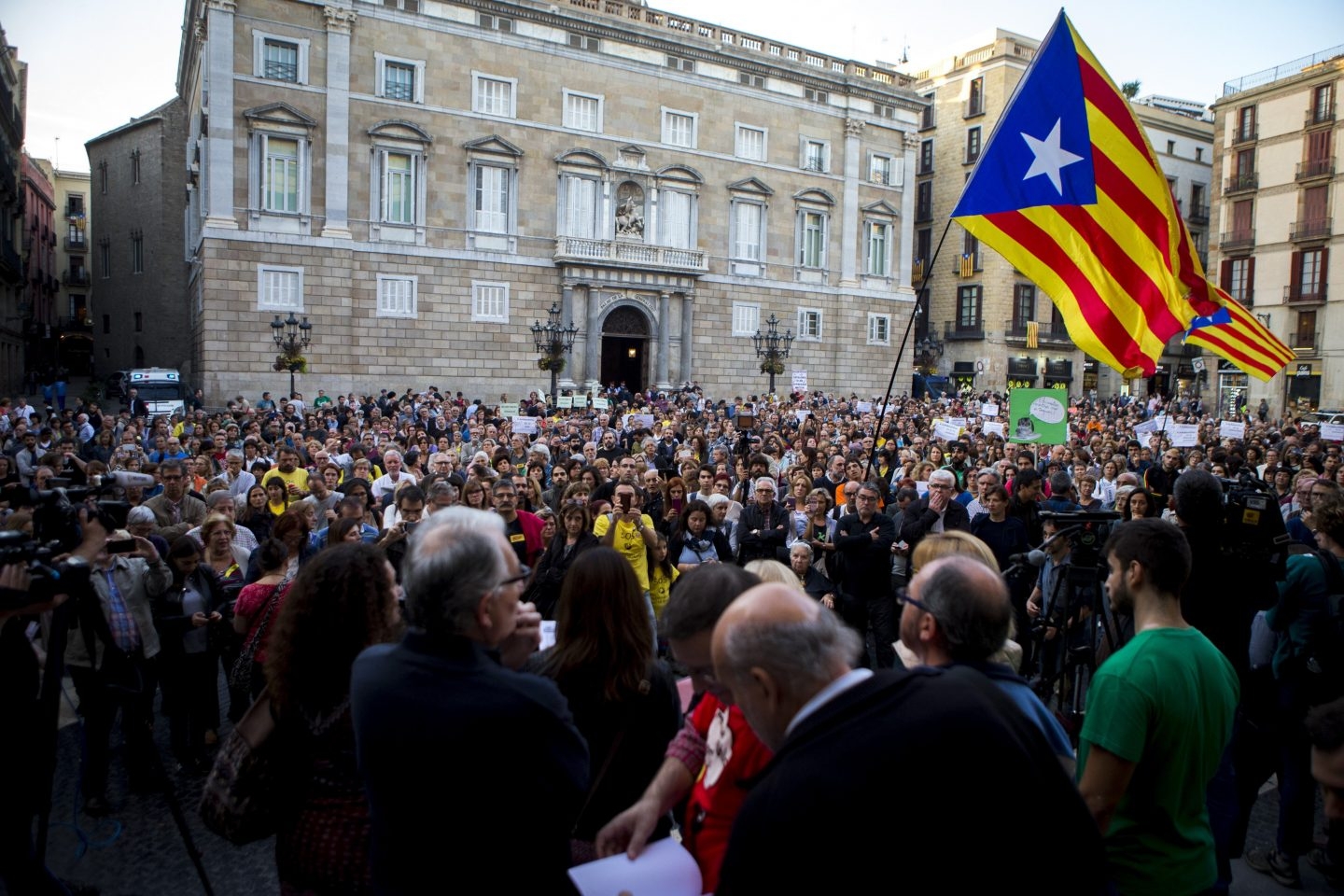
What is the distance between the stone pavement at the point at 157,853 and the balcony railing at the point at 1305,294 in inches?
1676

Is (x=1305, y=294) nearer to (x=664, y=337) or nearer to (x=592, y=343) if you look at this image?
(x=664, y=337)

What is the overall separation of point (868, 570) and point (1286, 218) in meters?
43.8

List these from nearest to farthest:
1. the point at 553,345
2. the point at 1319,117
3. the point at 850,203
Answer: the point at 553,345 → the point at 850,203 → the point at 1319,117

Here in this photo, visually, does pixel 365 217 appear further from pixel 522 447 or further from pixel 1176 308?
pixel 1176 308

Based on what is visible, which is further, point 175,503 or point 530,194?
point 530,194

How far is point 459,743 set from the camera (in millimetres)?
1920

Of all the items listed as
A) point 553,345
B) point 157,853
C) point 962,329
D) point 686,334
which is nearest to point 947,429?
point 157,853

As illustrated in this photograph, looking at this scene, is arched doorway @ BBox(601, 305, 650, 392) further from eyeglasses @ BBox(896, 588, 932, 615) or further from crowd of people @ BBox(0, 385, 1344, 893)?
eyeglasses @ BBox(896, 588, 932, 615)

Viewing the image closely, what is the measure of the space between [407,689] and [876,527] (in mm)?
5281

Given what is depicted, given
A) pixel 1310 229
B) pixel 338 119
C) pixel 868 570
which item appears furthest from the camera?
pixel 1310 229

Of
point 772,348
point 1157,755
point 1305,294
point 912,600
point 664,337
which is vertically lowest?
point 1157,755

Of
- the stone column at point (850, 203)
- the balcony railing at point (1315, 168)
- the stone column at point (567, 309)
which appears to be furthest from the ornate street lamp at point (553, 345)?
the balcony railing at point (1315, 168)

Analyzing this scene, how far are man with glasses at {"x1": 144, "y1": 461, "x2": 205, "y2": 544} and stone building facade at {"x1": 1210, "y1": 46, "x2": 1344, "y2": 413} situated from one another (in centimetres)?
4117

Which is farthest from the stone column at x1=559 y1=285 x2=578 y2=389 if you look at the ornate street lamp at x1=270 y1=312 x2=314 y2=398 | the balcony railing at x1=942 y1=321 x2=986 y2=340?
the balcony railing at x1=942 y1=321 x2=986 y2=340
